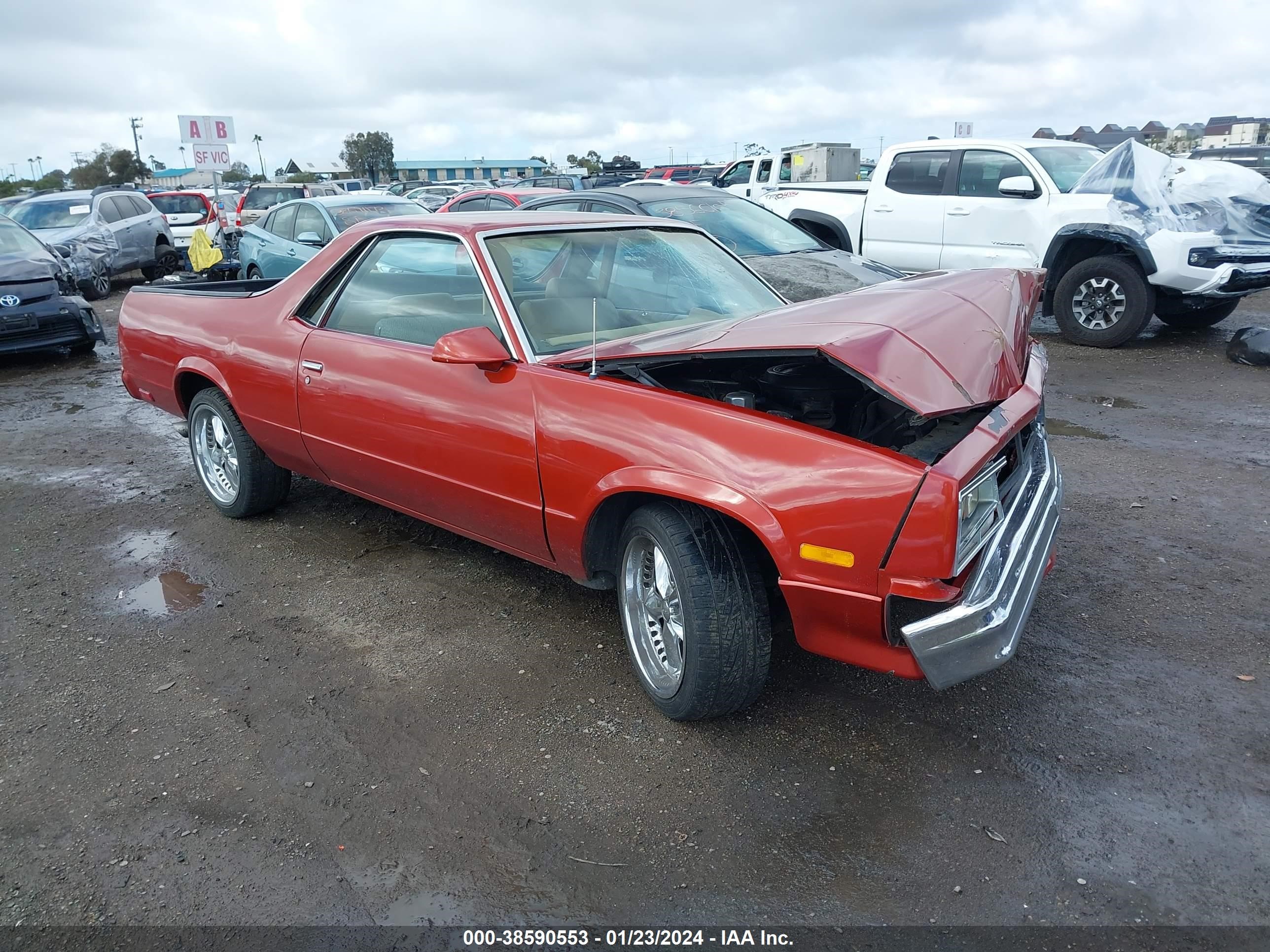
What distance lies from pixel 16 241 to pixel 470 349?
9.66m

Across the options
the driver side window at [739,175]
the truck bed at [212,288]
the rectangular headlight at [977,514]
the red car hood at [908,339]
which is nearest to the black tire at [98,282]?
the truck bed at [212,288]

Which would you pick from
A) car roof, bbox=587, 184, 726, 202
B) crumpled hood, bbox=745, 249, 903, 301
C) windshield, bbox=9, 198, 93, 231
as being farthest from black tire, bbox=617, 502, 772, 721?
windshield, bbox=9, 198, 93, 231

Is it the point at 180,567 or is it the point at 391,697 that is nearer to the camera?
the point at 391,697

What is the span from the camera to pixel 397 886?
2385 millimetres

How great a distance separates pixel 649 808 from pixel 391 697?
1.11m

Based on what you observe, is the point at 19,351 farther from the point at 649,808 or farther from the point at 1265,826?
the point at 1265,826

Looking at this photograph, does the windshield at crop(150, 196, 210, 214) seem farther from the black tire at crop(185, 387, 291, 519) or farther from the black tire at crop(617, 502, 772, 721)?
the black tire at crop(617, 502, 772, 721)

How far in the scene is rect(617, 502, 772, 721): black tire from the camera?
2744 mm

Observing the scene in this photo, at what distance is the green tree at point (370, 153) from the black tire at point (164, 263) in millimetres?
72008

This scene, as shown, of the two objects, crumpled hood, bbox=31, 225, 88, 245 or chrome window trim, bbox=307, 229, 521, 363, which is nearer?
chrome window trim, bbox=307, 229, 521, 363

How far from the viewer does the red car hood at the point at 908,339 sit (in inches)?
101

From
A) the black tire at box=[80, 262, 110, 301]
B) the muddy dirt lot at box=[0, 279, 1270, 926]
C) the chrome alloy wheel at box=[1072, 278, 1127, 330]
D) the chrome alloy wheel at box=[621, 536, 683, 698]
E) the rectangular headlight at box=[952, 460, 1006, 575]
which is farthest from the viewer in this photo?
the black tire at box=[80, 262, 110, 301]

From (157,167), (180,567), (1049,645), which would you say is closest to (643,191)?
(180,567)

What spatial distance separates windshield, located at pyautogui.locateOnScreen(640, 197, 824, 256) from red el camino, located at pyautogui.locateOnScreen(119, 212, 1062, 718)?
3331 millimetres
